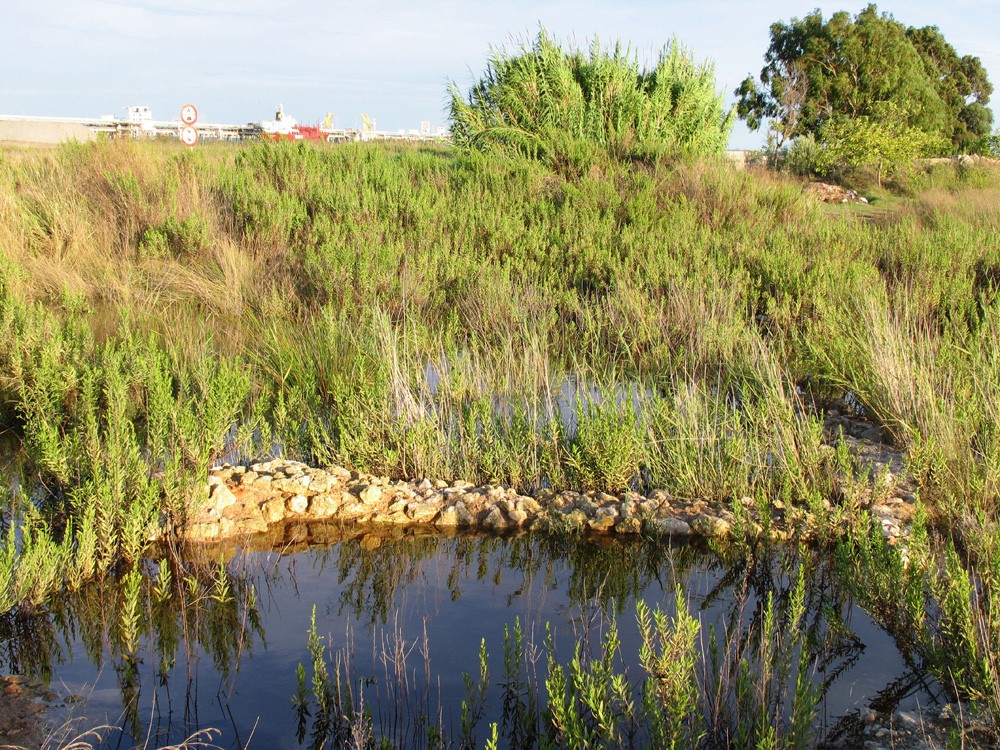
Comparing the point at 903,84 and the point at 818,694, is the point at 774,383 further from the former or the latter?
the point at 903,84

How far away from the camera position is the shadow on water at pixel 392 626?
3.18 m

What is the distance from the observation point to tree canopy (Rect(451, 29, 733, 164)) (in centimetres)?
1363

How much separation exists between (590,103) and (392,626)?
11615 mm

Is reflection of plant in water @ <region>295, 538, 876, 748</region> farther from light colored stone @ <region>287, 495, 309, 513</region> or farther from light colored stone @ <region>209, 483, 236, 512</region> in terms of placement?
light colored stone @ <region>209, 483, 236, 512</region>

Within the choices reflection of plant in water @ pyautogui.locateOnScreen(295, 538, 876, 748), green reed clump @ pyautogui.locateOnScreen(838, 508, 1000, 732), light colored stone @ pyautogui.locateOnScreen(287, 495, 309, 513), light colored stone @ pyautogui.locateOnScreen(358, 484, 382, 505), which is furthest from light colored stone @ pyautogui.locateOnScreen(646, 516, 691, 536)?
light colored stone @ pyautogui.locateOnScreen(287, 495, 309, 513)

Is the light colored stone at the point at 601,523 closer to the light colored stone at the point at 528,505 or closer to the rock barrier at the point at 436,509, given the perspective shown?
the rock barrier at the point at 436,509

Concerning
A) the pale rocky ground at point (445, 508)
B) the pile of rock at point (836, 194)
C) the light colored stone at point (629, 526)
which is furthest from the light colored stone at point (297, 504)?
the pile of rock at point (836, 194)

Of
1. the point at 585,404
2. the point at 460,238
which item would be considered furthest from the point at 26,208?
the point at 585,404

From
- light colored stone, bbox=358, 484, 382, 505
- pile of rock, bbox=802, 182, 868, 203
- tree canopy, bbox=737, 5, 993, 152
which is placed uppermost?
tree canopy, bbox=737, 5, 993, 152

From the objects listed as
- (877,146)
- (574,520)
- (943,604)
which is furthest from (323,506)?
(877,146)

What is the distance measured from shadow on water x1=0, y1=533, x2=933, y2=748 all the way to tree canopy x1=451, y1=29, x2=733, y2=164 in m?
9.94

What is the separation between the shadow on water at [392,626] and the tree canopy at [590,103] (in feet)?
32.6

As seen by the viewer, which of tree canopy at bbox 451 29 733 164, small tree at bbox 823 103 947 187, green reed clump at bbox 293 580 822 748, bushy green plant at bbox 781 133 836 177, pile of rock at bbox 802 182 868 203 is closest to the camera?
green reed clump at bbox 293 580 822 748

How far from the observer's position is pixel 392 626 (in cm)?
374
